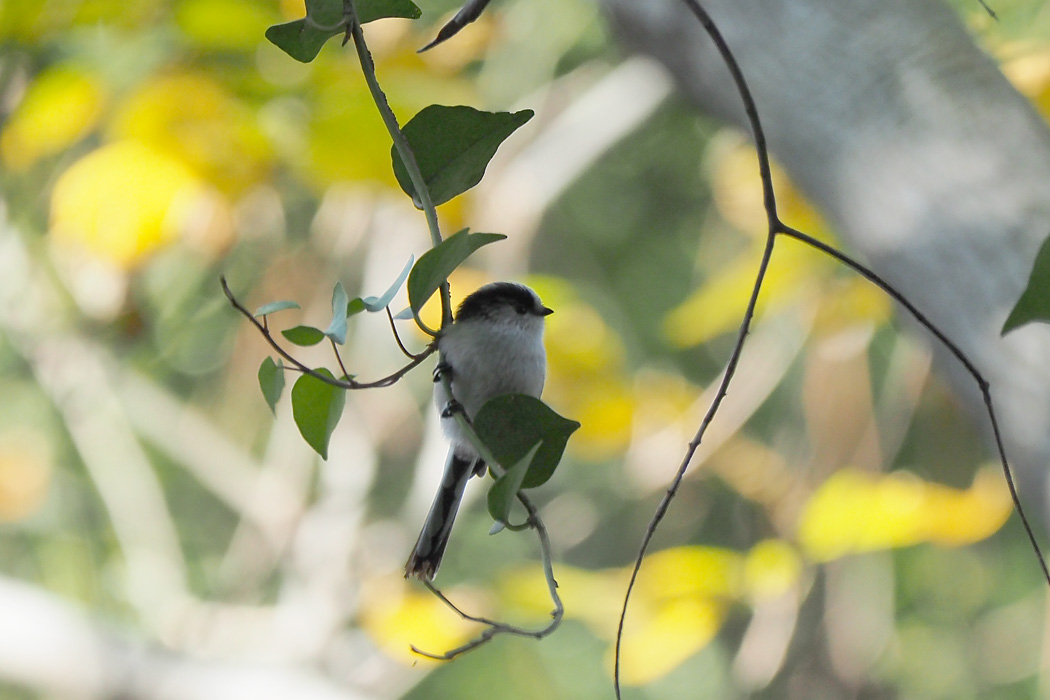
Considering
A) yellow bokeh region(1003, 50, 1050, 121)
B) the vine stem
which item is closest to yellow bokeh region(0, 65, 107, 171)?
the vine stem

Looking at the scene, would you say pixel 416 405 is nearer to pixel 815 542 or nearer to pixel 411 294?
pixel 815 542

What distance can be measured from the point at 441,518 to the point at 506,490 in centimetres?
43

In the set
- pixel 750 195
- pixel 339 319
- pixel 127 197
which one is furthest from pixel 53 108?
pixel 750 195

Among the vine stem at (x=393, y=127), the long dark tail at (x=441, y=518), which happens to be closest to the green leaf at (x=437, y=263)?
the vine stem at (x=393, y=127)

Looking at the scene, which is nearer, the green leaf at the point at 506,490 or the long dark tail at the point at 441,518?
the green leaf at the point at 506,490

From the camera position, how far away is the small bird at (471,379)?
0.86m

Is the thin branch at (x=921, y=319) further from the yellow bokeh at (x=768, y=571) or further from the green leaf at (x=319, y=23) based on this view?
the yellow bokeh at (x=768, y=571)

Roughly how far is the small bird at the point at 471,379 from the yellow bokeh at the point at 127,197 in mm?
508

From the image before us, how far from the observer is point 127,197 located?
49.8 inches

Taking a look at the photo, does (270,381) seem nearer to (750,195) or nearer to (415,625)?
(415,625)

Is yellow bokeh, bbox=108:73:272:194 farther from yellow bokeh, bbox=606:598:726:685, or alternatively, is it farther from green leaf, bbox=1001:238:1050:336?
green leaf, bbox=1001:238:1050:336

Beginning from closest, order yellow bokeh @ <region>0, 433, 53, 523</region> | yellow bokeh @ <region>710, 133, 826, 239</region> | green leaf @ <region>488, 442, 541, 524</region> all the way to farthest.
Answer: green leaf @ <region>488, 442, 541, 524</region>, yellow bokeh @ <region>710, 133, 826, 239</region>, yellow bokeh @ <region>0, 433, 53, 523</region>

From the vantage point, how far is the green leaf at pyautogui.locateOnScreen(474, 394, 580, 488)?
499mm

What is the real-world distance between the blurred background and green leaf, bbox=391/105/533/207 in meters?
0.64
